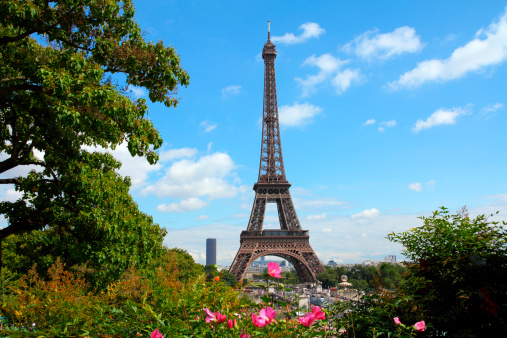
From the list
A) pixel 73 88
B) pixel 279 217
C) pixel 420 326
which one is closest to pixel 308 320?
pixel 420 326

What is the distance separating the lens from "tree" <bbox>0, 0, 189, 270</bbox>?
7.31 metres

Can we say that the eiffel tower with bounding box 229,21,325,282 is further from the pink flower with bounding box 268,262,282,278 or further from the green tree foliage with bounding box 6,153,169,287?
the pink flower with bounding box 268,262,282,278

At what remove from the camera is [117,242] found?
9.54 meters

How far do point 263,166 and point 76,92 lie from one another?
1770 inches

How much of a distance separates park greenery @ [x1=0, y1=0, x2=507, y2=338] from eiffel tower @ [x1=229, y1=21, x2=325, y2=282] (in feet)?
113

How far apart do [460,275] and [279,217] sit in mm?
48711

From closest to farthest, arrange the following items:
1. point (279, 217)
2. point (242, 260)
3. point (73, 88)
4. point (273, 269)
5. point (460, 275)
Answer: point (273, 269) < point (460, 275) < point (73, 88) < point (242, 260) < point (279, 217)

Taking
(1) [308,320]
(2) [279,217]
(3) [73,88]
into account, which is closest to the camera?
(1) [308,320]

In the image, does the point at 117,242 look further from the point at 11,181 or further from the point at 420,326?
the point at 420,326

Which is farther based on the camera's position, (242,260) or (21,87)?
(242,260)

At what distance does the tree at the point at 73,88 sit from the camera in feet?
24.0

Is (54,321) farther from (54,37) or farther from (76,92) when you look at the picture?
(54,37)

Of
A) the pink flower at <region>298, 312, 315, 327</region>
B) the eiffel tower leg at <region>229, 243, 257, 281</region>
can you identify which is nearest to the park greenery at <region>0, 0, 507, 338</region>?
the pink flower at <region>298, 312, 315, 327</region>

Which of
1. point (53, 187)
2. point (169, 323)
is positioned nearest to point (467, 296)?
point (169, 323)
